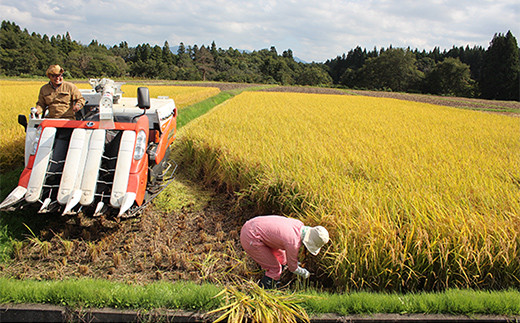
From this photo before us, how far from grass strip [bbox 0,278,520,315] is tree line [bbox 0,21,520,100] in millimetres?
29622

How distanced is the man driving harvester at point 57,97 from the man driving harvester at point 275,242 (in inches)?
137

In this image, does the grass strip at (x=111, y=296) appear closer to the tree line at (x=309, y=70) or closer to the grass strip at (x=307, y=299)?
the grass strip at (x=307, y=299)

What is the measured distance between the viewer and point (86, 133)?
3.56 meters

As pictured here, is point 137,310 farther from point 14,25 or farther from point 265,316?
point 14,25

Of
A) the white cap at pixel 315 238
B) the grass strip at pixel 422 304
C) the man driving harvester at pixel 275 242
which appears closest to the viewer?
the grass strip at pixel 422 304

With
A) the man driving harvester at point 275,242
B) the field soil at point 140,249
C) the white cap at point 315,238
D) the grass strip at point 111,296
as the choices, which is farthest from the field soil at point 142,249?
the white cap at point 315,238

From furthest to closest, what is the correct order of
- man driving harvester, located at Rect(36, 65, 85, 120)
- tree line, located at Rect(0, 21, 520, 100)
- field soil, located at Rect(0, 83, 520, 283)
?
1. tree line, located at Rect(0, 21, 520, 100)
2. man driving harvester, located at Rect(36, 65, 85, 120)
3. field soil, located at Rect(0, 83, 520, 283)

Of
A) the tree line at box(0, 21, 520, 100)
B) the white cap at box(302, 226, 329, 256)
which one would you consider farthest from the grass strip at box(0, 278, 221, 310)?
the tree line at box(0, 21, 520, 100)

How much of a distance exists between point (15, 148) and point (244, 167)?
3.93 meters

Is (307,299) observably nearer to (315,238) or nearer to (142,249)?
(315,238)

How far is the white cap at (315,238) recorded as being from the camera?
2.36 m

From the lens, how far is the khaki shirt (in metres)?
4.47

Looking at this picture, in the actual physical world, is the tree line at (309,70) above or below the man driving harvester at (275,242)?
above

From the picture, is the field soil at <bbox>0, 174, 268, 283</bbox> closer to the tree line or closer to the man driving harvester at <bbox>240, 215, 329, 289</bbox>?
the man driving harvester at <bbox>240, 215, 329, 289</bbox>
